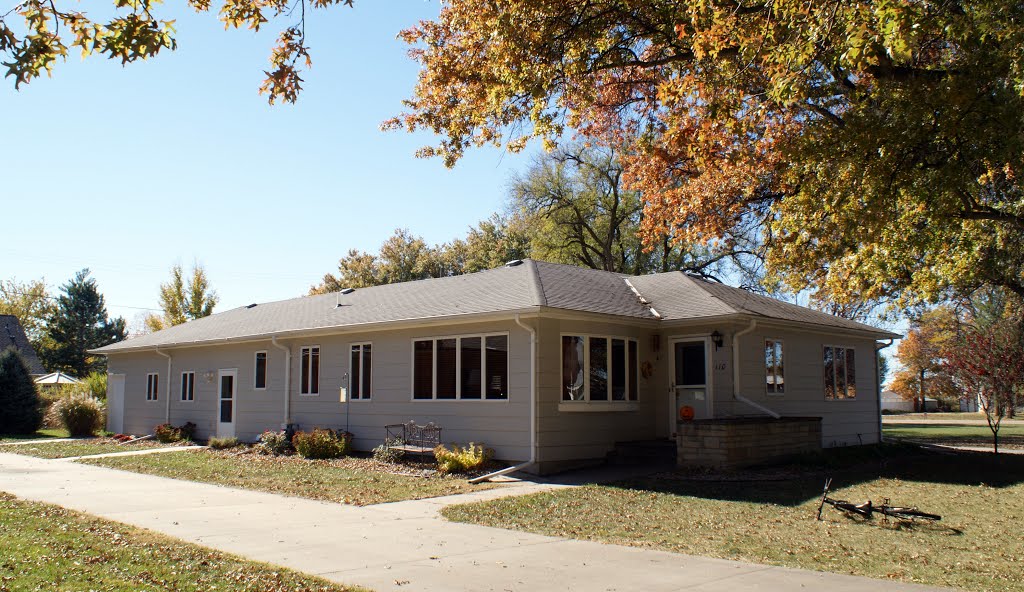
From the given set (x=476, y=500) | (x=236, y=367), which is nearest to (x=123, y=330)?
(x=236, y=367)

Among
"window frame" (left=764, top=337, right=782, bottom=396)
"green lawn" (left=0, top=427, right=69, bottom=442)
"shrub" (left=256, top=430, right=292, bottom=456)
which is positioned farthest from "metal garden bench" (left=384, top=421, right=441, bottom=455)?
"green lawn" (left=0, top=427, right=69, bottom=442)

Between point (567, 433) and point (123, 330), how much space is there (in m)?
52.3

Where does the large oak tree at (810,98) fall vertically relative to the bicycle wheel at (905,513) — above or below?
above

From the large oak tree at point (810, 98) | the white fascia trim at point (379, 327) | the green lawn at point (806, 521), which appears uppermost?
the large oak tree at point (810, 98)

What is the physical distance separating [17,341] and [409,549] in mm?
41014

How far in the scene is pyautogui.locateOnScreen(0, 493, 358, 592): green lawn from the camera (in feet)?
20.0

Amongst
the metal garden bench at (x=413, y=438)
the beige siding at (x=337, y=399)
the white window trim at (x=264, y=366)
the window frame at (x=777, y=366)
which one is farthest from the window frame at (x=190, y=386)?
the window frame at (x=777, y=366)

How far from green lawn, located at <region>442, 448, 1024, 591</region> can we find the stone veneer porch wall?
62cm

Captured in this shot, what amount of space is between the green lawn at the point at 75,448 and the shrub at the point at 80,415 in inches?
113

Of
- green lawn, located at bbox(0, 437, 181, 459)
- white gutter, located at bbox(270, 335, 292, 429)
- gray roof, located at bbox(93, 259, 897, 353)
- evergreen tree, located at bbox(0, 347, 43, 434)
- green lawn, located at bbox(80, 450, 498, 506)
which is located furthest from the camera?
evergreen tree, located at bbox(0, 347, 43, 434)

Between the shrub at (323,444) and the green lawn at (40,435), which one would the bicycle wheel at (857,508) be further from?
the green lawn at (40,435)

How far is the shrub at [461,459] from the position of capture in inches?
579

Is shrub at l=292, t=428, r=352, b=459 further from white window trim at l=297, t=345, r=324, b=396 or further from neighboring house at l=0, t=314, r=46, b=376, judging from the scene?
neighboring house at l=0, t=314, r=46, b=376

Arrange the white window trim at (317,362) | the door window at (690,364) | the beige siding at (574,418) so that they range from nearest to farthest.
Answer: the beige siding at (574,418), the door window at (690,364), the white window trim at (317,362)
